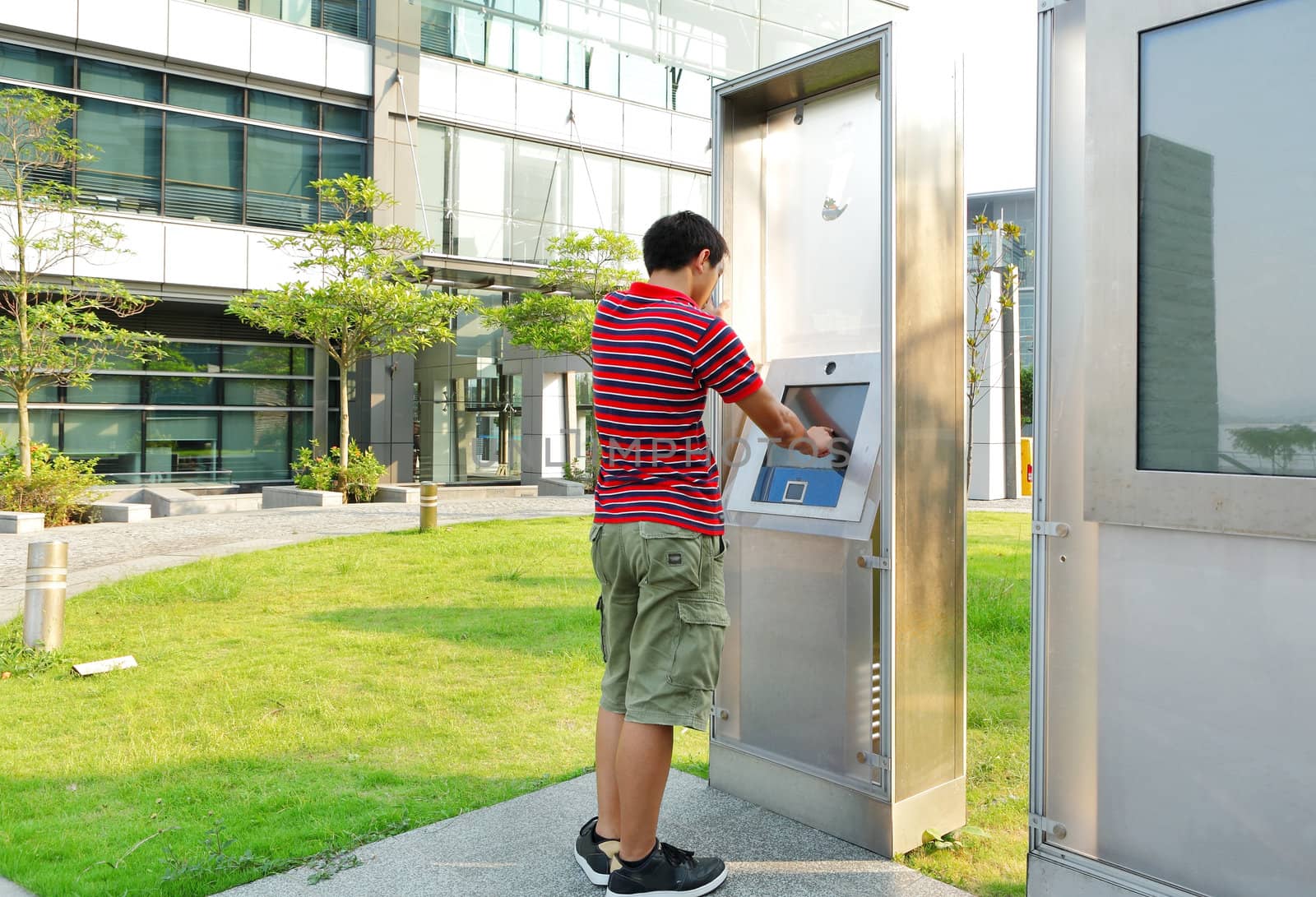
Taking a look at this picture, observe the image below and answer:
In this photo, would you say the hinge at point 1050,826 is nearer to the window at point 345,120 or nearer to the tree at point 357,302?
the tree at point 357,302

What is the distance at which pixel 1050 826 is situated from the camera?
7.65ft

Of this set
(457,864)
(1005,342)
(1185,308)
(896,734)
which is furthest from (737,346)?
(1005,342)

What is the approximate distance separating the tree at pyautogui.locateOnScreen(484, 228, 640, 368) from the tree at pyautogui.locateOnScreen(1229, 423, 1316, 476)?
A: 14.7 m

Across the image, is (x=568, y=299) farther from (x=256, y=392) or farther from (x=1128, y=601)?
(x=1128, y=601)

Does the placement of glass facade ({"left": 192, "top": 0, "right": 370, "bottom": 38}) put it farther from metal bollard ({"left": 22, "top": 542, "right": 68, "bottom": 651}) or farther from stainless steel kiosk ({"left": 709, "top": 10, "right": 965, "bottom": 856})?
stainless steel kiosk ({"left": 709, "top": 10, "right": 965, "bottom": 856})

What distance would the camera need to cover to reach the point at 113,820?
329 cm

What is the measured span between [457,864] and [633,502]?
4.15 feet

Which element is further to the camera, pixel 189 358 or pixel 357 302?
pixel 189 358

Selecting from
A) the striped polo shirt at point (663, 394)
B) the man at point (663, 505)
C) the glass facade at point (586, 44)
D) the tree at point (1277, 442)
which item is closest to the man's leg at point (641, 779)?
the man at point (663, 505)

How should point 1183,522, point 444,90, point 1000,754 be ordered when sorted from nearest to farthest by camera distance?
point 1183,522
point 1000,754
point 444,90

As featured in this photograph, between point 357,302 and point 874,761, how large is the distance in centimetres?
1431

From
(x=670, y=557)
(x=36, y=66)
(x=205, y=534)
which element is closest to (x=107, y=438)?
(x=36, y=66)

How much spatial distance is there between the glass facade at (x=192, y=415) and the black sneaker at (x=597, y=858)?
59.8ft

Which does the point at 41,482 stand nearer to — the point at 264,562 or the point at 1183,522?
the point at 264,562
